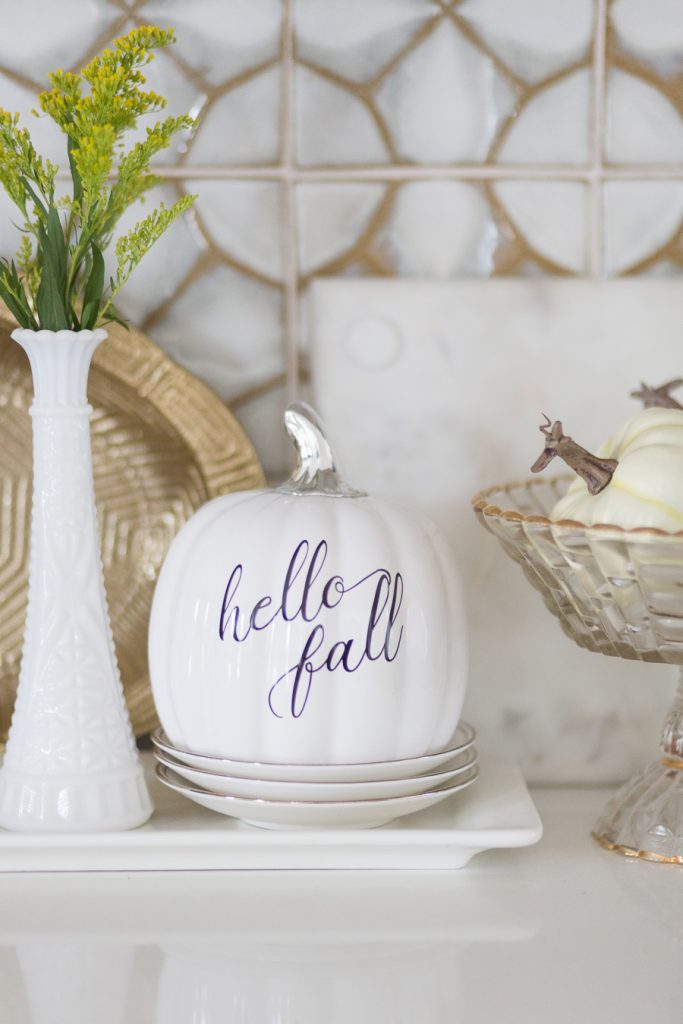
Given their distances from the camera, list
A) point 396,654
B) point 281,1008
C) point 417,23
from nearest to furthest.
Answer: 1. point 281,1008
2. point 396,654
3. point 417,23

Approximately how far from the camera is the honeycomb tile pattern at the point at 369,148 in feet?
2.68

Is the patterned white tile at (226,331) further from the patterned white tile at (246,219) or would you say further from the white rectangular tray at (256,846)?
the white rectangular tray at (256,846)

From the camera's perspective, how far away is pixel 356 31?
0.82m

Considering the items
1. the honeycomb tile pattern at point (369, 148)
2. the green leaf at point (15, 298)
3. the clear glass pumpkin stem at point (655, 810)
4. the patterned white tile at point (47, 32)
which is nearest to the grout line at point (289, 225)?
the honeycomb tile pattern at point (369, 148)

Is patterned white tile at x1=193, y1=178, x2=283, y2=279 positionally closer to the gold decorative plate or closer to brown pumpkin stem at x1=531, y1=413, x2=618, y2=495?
the gold decorative plate

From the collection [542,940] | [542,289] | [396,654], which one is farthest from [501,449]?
[542,940]

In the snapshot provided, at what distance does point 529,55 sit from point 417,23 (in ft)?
0.25

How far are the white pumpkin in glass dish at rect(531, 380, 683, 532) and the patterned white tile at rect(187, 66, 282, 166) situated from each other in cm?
30

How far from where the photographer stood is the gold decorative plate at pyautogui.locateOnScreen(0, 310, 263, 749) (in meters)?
0.81

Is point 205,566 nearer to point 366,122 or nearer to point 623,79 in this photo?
point 366,122

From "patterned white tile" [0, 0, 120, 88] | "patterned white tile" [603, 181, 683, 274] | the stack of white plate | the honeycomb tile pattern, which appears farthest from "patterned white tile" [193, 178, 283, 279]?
the stack of white plate

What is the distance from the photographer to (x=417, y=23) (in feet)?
2.68

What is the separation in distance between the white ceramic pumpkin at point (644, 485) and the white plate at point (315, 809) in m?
0.17

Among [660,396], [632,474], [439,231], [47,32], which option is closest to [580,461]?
[632,474]
